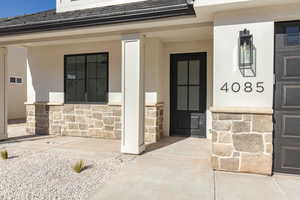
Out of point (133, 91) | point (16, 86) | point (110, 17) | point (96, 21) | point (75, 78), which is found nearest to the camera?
point (110, 17)

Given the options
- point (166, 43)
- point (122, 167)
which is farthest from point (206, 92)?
point (122, 167)

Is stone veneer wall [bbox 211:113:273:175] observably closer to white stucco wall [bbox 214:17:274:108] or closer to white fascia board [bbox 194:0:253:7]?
white stucco wall [bbox 214:17:274:108]

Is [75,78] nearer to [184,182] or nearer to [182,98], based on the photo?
[182,98]

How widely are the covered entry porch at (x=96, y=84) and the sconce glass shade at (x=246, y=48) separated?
177 centimetres

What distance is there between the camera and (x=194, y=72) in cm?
625

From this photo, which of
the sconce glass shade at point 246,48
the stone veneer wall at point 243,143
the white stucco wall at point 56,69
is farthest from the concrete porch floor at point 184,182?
the white stucco wall at point 56,69

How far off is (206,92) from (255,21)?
2.79 m

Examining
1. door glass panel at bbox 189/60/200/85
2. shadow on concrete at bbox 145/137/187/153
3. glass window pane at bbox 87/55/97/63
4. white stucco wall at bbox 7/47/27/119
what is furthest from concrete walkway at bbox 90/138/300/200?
white stucco wall at bbox 7/47/27/119

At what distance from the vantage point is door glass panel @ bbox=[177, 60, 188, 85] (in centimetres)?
633

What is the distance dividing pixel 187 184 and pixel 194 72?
3.80 metres

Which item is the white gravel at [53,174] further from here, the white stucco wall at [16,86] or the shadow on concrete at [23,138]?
the white stucco wall at [16,86]

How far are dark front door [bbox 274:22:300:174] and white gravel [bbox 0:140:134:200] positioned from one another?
2.81 meters

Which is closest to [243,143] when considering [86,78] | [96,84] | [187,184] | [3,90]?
[187,184]

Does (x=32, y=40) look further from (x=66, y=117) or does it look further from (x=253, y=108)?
(x=253, y=108)
